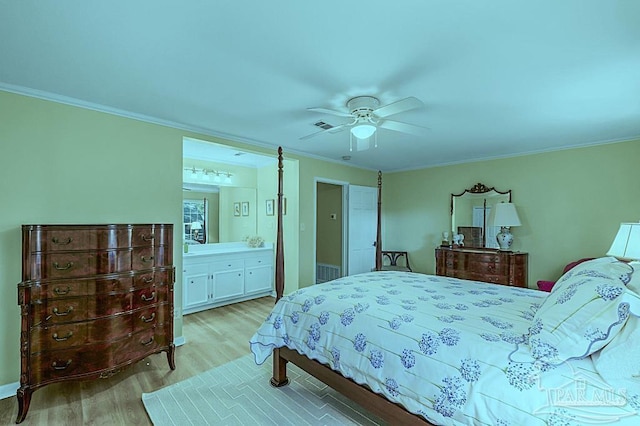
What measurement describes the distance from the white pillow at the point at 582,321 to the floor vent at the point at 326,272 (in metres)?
4.62

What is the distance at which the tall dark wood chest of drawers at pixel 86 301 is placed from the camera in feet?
6.91

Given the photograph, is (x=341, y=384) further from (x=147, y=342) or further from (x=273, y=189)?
(x=273, y=189)

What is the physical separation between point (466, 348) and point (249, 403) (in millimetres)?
1661

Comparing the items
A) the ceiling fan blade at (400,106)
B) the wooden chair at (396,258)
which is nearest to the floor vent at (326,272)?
the wooden chair at (396,258)

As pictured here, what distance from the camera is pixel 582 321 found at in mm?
1289

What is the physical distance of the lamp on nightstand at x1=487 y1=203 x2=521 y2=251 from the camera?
4320 mm

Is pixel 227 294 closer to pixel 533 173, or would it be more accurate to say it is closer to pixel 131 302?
pixel 131 302

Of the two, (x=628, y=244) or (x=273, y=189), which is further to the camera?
(x=273, y=189)

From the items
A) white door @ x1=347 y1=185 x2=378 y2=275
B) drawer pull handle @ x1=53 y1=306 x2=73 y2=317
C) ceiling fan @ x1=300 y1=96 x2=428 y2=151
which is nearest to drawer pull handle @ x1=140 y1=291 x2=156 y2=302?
drawer pull handle @ x1=53 y1=306 x2=73 y2=317

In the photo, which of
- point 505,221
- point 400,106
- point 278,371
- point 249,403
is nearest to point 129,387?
point 249,403

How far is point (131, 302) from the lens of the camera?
8.16 feet

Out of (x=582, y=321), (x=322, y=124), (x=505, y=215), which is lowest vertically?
(x=582, y=321)

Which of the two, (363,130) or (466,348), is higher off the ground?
(363,130)

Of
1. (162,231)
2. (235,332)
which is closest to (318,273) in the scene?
(235,332)
